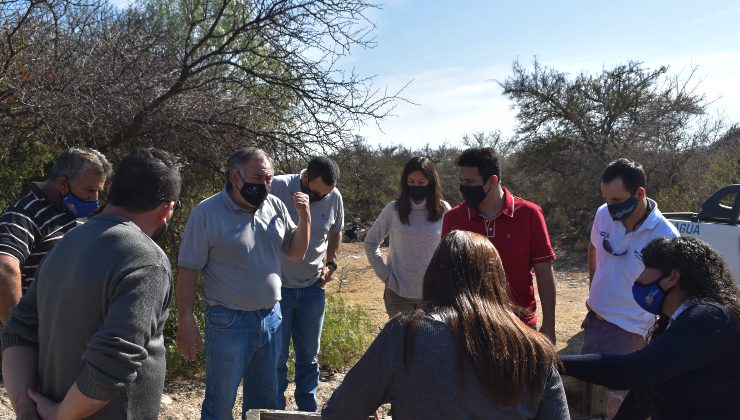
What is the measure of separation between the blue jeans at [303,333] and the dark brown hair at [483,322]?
106 inches

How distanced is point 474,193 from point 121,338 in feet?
7.92

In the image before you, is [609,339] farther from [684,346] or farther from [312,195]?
[312,195]

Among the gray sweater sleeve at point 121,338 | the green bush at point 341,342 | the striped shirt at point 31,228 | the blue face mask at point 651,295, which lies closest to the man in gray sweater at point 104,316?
the gray sweater sleeve at point 121,338

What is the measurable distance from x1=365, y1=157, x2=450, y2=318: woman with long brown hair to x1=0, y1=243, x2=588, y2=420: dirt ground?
4.27 feet

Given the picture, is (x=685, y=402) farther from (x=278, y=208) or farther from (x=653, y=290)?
(x=278, y=208)

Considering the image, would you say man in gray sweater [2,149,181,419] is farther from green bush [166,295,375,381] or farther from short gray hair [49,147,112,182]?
green bush [166,295,375,381]

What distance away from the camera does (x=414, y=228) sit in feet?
15.9

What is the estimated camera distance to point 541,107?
23.5m

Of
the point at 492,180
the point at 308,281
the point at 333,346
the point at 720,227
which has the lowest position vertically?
the point at 333,346

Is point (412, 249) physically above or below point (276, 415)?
above

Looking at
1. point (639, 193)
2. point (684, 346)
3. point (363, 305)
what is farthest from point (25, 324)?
point (363, 305)

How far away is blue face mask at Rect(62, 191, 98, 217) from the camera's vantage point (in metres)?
3.58

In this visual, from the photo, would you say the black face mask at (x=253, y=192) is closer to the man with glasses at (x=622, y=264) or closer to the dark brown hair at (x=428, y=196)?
the dark brown hair at (x=428, y=196)

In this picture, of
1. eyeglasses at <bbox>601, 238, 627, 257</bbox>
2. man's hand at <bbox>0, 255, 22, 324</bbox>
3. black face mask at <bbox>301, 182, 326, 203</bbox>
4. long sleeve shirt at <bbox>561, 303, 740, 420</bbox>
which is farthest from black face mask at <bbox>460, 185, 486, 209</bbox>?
man's hand at <bbox>0, 255, 22, 324</bbox>
